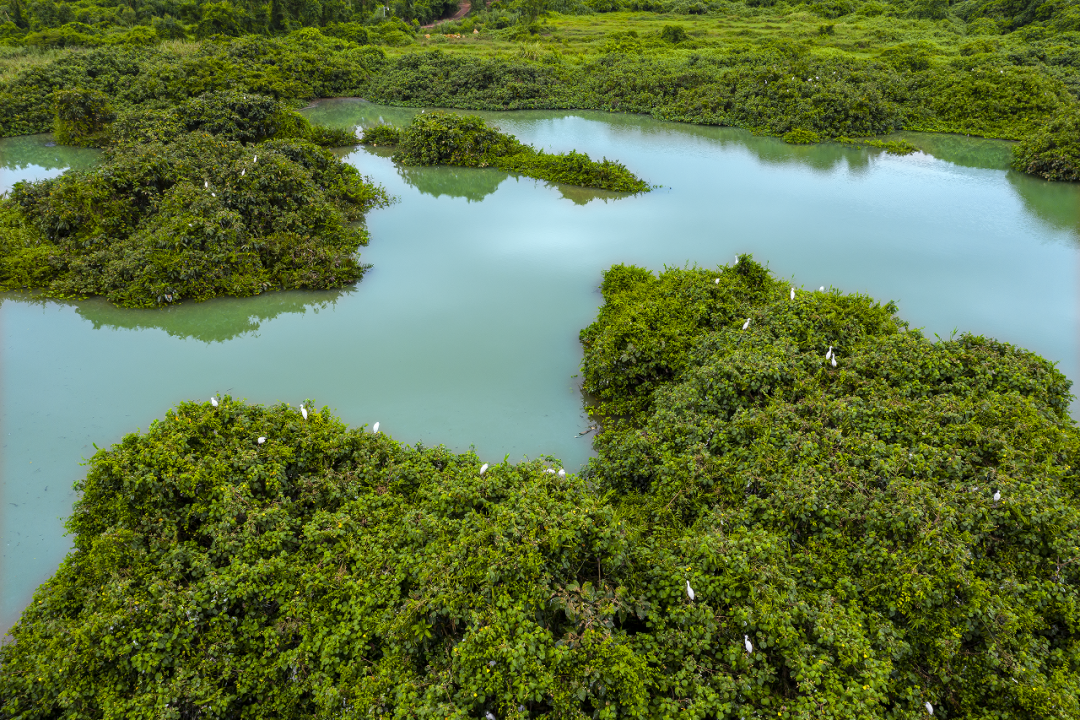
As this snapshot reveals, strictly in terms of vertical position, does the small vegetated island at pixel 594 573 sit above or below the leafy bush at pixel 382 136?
below

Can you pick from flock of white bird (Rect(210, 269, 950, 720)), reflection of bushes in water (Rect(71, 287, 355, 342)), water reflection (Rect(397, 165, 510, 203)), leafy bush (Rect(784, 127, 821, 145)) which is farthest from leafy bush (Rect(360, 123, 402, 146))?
flock of white bird (Rect(210, 269, 950, 720))

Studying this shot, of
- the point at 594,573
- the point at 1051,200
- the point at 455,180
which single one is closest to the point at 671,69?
the point at 455,180

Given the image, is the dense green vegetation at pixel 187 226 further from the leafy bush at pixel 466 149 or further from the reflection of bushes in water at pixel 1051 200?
the reflection of bushes in water at pixel 1051 200

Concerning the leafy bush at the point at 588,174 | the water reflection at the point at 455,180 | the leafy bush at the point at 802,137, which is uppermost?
the leafy bush at the point at 802,137

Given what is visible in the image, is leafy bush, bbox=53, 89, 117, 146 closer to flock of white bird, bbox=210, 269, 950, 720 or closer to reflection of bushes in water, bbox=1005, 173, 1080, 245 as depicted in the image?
flock of white bird, bbox=210, 269, 950, 720

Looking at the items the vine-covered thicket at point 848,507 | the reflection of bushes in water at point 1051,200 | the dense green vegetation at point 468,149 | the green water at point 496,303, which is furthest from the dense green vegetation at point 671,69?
the vine-covered thicket at point 848,507

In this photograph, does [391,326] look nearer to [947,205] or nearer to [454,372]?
[454,372]

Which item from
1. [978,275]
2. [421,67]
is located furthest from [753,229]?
[421,67]
